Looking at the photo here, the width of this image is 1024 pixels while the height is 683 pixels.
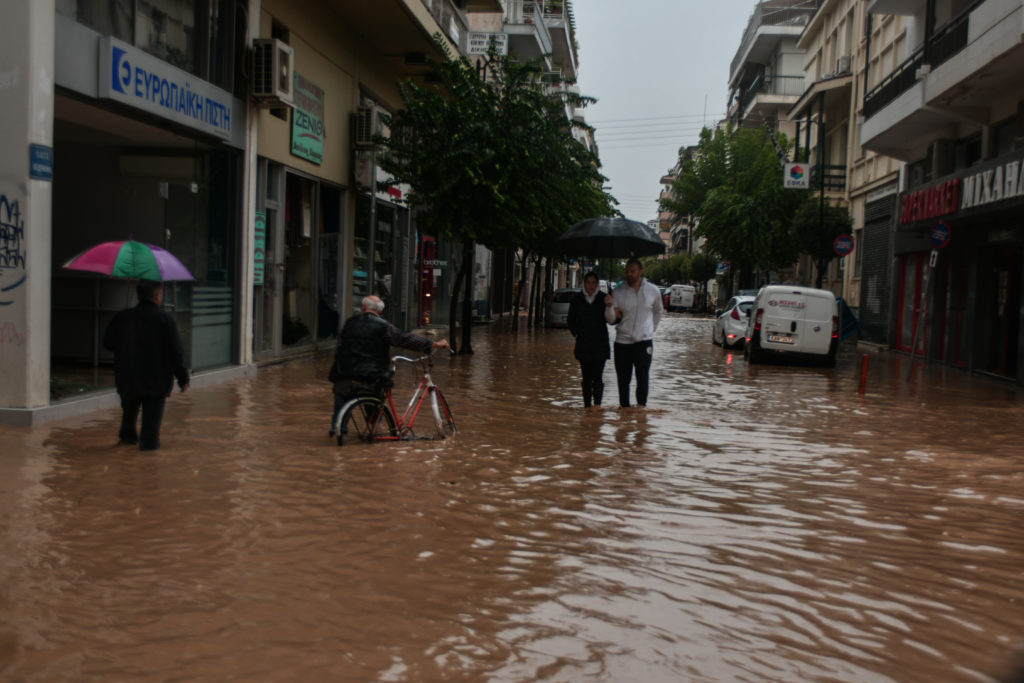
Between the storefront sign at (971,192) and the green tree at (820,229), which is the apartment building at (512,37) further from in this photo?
the storefront sign at (971,192)

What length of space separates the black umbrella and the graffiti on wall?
6495 mm

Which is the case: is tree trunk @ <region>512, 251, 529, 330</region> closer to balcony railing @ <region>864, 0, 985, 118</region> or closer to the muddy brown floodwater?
balcony railing @ <region>864, 0, 985, 118</region>

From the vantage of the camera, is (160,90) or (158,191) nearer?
(160,90)

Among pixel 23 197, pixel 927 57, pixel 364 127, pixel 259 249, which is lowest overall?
pixel 259 249

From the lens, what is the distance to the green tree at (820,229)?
3394 cm

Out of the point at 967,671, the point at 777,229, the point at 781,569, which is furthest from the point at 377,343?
the point at 777,229

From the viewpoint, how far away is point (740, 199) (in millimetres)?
45844

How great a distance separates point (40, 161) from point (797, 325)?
15.6 meters

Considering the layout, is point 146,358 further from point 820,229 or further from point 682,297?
point 682,297

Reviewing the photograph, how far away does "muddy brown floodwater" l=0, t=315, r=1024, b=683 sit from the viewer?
160 inches

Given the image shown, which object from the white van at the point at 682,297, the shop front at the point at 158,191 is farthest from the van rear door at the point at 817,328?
the white van at the point at 682,297

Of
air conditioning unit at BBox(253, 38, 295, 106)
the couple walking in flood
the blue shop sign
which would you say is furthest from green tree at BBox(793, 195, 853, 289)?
the blue shop sign

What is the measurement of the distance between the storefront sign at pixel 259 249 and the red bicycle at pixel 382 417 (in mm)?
7026

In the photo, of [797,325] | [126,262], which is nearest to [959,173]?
[797,325]
